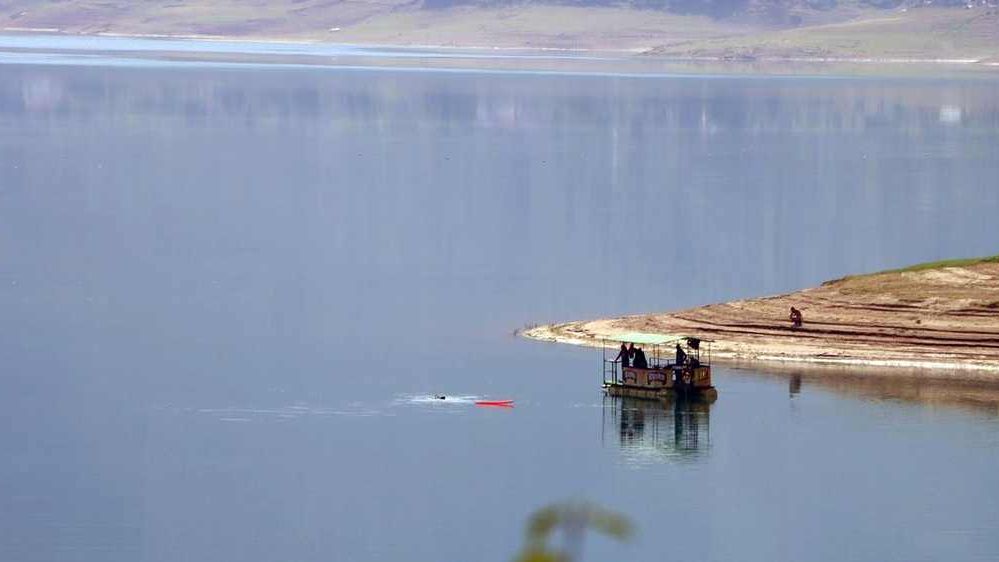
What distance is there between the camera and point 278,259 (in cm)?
6769

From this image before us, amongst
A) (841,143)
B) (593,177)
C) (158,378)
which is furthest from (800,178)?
(158,378)

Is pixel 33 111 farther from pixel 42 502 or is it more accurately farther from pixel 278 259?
pixel 42 502

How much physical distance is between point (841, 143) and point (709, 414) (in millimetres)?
87191

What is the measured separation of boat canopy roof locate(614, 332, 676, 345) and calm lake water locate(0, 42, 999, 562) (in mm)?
1145

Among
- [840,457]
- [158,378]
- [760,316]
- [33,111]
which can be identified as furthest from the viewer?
[33,111]

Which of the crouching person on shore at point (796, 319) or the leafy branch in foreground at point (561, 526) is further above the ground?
the leafy branch in foreground at point (561, 526)

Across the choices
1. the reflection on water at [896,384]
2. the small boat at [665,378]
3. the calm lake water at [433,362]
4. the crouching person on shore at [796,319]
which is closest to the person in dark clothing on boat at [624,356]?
the small boat at [665,378]

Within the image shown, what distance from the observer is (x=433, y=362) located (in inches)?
1881

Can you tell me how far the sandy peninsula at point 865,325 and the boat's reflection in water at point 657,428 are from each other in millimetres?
3276

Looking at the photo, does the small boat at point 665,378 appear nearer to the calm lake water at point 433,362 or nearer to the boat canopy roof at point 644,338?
the boat canopy roof at point 644,338

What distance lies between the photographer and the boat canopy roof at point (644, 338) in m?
43.5

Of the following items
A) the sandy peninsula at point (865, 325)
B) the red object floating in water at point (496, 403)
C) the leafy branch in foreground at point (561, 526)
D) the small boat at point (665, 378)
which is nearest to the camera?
the leafy branch in foreground at point (561, 526)

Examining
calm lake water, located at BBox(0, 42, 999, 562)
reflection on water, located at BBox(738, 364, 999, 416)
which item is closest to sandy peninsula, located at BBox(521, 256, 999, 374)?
reflection on water, located at BBox(738, 364, 999, 416)

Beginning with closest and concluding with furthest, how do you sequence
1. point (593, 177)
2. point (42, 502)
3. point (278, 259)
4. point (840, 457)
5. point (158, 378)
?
1. point (42, 502)
2. point (840, 457)
3. point (158, 378)
4. point (278, 259)
5. point (593, 177)
